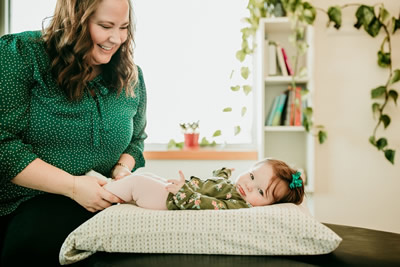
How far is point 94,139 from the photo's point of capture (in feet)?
4.15

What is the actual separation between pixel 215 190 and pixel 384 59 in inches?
80.1

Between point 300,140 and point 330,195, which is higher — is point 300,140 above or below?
above

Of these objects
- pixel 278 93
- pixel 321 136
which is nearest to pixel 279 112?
pixel 278 93

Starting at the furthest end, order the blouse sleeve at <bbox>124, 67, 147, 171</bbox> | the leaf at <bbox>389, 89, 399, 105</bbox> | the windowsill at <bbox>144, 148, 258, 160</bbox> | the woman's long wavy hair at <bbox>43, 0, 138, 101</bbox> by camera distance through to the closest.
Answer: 1. the windowsill at <bbox>144, 148, 258, 160</bbox>
2. the leaf at <bbox>389, 89, 399, 105</bbox>
3. the blouse sleeve at <bbox>124, 67, 147, 171</bbox>
4. the woman's long wavy hair at <bbox>43, 0, 138, 101</bbox>

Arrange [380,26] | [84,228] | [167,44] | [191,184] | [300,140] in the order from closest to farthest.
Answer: [84,228], [191,184], [380,26], [300,140], [167,44]

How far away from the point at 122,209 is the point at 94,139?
0.38 metres

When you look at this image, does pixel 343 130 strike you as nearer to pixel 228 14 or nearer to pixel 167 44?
pixel 228 14

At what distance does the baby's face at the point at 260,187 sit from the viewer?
1276mm

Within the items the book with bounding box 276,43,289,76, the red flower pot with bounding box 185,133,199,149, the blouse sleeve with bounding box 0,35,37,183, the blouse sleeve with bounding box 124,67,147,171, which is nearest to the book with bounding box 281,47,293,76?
the book with bounding box 276,43,289,76

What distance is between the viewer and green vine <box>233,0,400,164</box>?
2535mm

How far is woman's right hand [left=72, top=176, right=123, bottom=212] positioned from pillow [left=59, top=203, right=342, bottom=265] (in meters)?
0.22

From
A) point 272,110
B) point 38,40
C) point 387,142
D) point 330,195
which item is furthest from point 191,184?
point 387,142

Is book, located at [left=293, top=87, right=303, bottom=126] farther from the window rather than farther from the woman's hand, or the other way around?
the woman's hand

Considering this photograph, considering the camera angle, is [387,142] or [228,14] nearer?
[387,142]
